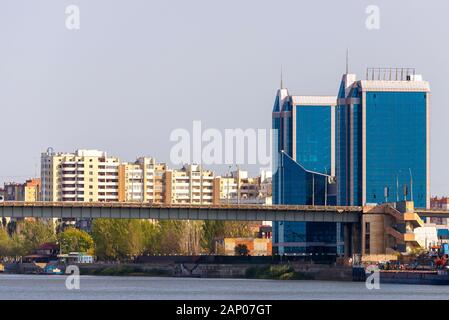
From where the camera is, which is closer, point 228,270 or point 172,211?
point 172,211

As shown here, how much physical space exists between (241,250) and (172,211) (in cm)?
5605

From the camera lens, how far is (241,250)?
177 metres

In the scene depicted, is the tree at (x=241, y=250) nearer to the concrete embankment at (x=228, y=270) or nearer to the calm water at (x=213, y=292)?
the concrete embankment at (x=228, y=270)

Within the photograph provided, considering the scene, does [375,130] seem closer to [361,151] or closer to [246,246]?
[361,151]

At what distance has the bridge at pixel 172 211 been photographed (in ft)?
385

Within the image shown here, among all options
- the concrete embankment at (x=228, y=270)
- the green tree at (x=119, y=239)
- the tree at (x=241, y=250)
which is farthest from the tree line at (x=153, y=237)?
the concrete embankment at (x=228, y=270)

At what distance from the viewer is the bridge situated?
117312 mm

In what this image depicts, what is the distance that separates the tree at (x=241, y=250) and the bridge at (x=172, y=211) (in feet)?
153

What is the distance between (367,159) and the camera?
195625 millimetres

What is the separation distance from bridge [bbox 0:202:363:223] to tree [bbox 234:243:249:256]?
46.7m
